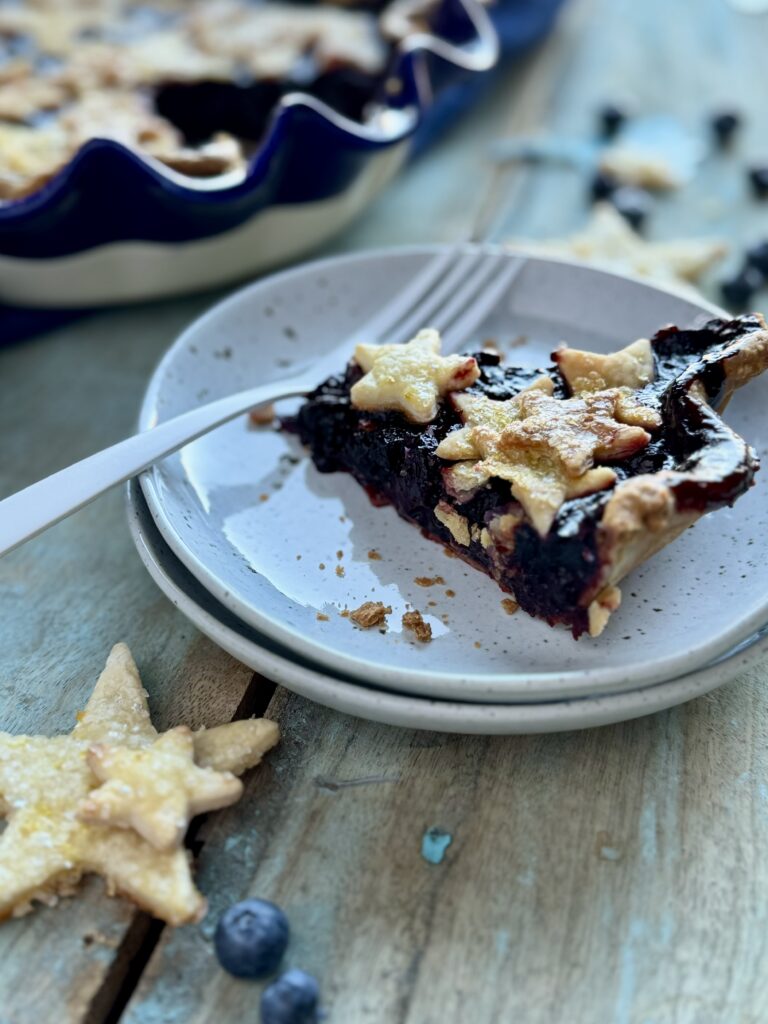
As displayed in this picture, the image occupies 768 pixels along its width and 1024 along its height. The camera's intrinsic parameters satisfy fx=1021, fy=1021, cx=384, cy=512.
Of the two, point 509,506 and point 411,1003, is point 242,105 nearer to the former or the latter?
point 509,506

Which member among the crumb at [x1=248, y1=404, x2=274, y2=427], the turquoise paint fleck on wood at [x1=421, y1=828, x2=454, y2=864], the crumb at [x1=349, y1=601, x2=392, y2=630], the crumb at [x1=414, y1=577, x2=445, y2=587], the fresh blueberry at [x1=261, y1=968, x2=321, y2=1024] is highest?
the crumb at [x1=349, y1=601, x2=392, y2=630]

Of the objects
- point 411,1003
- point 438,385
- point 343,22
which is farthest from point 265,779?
point 343,22

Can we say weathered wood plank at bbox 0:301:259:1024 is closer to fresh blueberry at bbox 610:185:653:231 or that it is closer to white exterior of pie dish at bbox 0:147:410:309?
white exterior of pie dish at bbox 0:147:410:309

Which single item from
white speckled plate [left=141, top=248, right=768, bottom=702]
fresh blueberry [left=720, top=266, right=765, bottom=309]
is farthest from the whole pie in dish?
fresh blueberry [left=720, top=266, right=765, bottom=309]

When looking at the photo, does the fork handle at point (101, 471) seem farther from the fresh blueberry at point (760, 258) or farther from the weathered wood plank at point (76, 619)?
the fresh blueberry at point (760, 258)

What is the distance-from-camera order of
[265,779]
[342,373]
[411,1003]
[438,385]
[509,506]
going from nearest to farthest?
1. [411,1003]
2. [265,779]
3. [509,506]
4. [438,385]
5. [342,373]

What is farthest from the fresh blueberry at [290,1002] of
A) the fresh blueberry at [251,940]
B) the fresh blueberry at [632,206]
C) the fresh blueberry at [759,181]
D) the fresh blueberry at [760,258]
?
the fresh blueberry at [759,181]

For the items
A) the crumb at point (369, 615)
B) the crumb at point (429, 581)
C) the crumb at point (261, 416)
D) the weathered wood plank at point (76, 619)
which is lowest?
the weathered wood plank at point (76, 619)
